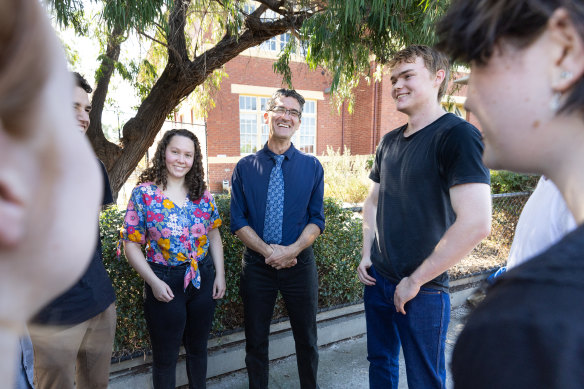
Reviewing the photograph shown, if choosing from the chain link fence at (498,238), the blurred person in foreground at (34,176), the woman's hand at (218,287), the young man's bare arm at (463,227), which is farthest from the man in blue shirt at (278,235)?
the chain link fence at (498,238)

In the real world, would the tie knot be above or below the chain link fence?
above

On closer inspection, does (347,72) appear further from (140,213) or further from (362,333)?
(362,333)

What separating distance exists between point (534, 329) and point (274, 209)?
217 centimetres

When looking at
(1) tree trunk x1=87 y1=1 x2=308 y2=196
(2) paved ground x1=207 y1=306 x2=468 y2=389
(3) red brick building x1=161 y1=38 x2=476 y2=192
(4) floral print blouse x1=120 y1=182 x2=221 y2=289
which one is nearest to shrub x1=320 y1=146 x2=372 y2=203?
(3) red brick building x1=161 y1=38 x2=476 y2=192

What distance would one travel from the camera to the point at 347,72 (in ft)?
12.3

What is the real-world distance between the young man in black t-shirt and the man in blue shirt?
1.97 ft

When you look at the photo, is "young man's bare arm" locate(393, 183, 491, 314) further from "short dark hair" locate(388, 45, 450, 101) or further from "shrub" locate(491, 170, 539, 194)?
"shrub" locate(491, 170, 539, 194)

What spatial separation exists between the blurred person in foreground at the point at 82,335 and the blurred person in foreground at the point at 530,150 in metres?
1.72

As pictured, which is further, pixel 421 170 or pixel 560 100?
pixel 421 170

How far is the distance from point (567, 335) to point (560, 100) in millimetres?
408

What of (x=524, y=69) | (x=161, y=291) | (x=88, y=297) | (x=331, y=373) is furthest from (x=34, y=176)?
(x=331, y=373)

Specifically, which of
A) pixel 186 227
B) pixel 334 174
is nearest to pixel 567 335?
pixel 186 227

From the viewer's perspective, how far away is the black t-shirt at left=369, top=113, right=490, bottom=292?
1739 millimetres

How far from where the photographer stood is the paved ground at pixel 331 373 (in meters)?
2.99
